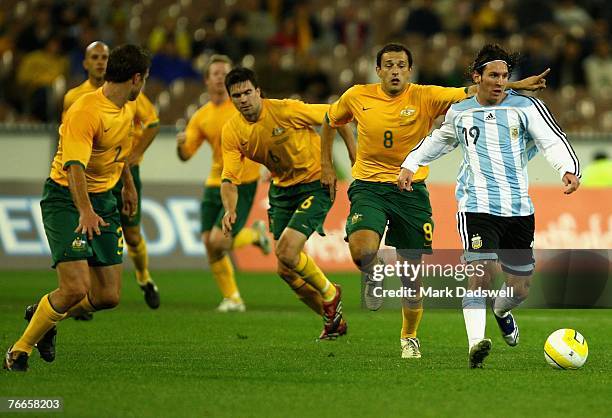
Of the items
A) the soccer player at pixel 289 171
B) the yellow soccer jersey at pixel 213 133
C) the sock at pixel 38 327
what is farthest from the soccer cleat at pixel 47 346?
the yellow soccer jersey at pixel 213 133

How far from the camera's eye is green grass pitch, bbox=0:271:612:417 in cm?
730

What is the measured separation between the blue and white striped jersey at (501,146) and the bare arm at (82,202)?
2.59 metres

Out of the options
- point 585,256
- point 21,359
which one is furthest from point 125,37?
point 21,359

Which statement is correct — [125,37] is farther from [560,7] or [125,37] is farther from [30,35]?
[560,7]

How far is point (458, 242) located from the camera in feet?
57.7

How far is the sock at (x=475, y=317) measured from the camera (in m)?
8.81

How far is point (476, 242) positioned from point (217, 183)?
5.30 metres

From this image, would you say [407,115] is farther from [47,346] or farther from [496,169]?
[47,346]

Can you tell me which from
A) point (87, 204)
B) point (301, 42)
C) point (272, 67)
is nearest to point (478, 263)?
point (87, 204)

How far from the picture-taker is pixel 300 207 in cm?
1117

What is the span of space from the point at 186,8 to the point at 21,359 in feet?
48.0

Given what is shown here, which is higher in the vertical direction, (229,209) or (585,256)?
(229,209)

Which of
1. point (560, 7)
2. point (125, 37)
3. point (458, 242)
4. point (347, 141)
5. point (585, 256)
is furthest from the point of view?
point (560, 7)

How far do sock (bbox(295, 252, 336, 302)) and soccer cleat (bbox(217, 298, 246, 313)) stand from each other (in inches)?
103
